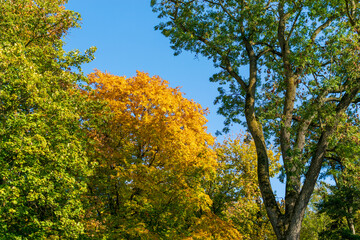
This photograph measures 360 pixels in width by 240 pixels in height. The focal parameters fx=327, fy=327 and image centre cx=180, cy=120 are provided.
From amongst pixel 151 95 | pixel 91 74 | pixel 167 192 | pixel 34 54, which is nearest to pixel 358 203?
pixel 167 192

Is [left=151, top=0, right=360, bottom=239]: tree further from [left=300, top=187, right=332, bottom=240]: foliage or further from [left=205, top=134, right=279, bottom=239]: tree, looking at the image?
[left=300, top=187, right=332, bottom=240]: foliage

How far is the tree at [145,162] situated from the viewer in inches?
664

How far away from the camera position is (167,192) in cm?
1795

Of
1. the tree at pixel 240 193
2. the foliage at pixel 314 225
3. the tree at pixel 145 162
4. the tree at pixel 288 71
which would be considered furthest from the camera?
the foliage at pixel 314 225

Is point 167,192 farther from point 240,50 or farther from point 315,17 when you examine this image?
point 315,17

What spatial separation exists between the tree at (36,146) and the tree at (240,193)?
1312 cm

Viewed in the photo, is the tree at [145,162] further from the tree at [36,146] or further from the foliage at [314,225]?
the foliage at [314,225]

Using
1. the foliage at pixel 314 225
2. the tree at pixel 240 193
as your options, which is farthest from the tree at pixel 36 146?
the foliage at pixel 314 225

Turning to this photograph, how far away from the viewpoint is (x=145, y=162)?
18.8 m

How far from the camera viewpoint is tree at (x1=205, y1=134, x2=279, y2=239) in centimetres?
2517

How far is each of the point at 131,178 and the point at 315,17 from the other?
1125 cm

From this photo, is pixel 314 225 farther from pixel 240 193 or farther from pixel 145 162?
pixel 145 162

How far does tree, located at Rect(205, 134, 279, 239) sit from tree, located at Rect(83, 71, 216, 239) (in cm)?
552

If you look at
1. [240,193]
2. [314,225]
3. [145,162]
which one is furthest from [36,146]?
[314,225]
